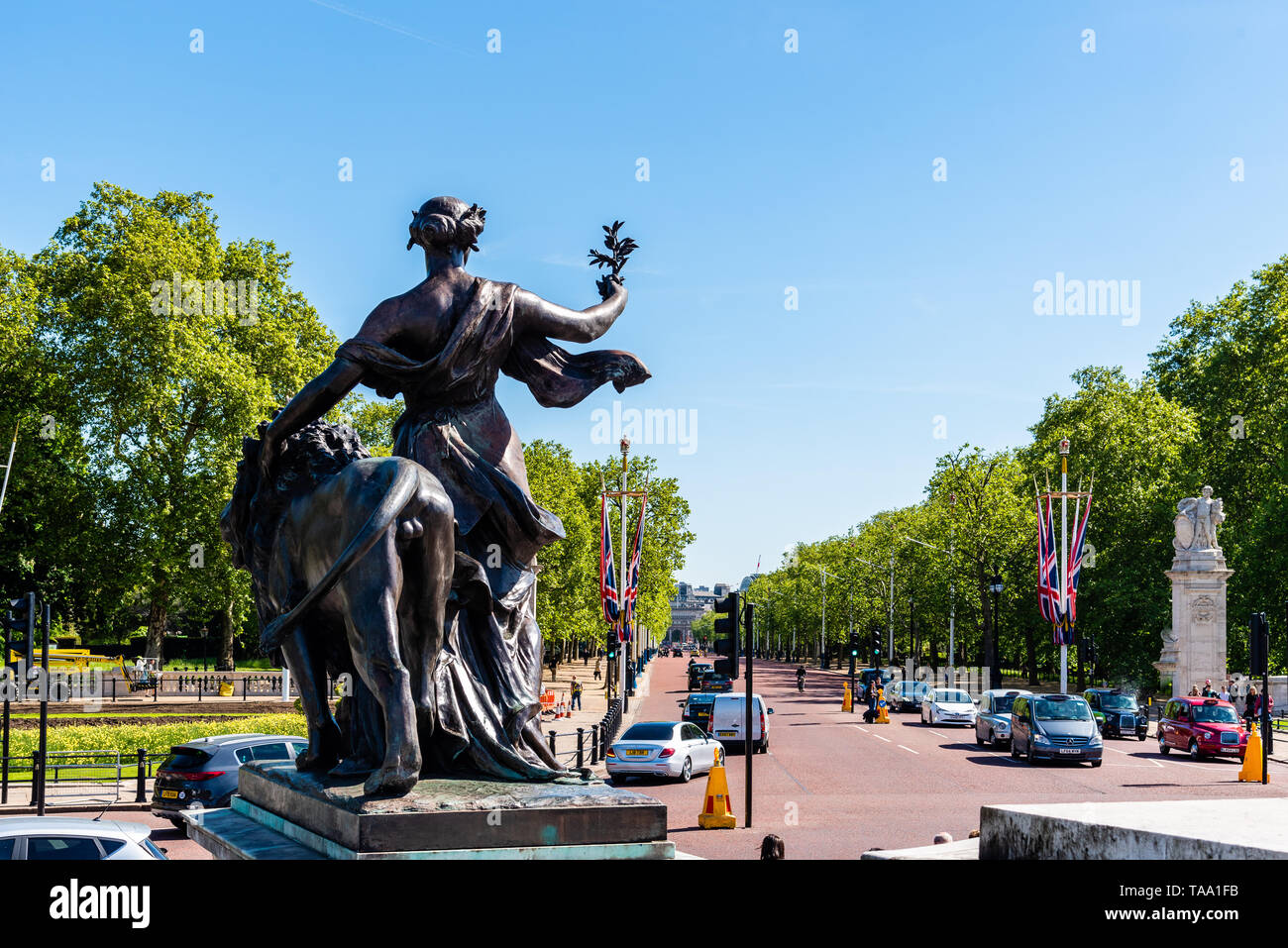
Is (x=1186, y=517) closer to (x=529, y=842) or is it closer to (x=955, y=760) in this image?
(x=955, y=760)

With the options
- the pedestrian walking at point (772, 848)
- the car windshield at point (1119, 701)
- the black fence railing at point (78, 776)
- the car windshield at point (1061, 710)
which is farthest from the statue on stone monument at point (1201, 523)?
the pedestrian walking at point (772, 848)

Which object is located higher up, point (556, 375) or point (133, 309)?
point (133, 309)

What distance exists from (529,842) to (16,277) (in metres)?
44.0

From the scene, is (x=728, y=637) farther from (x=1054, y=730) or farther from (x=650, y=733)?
(x=1054, y=730)

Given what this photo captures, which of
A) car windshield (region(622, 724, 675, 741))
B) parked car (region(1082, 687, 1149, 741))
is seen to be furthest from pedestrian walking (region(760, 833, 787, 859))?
parked car (region(1082, 687, 1149, 741))

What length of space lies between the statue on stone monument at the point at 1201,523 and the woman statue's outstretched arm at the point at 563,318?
45221 mm

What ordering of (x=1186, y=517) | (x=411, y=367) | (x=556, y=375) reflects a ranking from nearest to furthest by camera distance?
(x=411, y=367) → (x=556, y=375) → (x=1186, y=517)

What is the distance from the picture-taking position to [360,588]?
532 centimetres

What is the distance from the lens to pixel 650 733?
26.4 meters

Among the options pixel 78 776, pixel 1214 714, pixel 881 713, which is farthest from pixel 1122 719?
pixel 78 776

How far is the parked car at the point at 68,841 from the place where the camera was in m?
9.59

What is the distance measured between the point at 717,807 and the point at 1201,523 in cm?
3456
